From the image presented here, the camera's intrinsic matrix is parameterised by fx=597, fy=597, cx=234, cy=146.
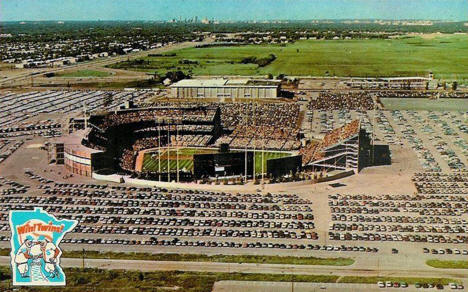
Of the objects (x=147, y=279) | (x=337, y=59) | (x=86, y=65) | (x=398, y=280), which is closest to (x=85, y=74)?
(x=86, y=65)

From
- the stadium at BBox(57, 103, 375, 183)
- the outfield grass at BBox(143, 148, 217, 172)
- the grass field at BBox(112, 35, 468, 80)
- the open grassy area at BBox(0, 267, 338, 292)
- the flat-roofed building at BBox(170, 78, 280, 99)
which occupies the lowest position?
the open grassy area at BBox(0, 267, 338, 292)

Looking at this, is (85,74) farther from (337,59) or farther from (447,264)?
(447,264)

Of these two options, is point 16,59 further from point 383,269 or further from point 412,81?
point 383,269

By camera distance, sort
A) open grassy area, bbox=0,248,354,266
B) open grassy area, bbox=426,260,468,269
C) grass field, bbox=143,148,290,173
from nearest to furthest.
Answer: open grassy area, bbox=426,260,468,269
open grassy area, bbox=0,248,354,266
grass field, bbox=143,148,290,173

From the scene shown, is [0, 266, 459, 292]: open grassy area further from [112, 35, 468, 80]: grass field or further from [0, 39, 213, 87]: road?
[112, 35, 468, 80]: grass field

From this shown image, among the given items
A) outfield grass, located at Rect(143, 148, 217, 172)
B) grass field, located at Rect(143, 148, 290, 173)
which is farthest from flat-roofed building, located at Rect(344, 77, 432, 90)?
outfield grass, located at Rect(143, 148, 217, 172)

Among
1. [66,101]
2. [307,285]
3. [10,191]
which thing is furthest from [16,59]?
[307,285]
